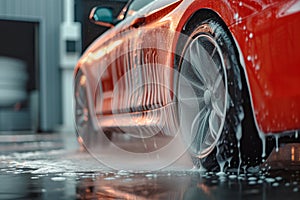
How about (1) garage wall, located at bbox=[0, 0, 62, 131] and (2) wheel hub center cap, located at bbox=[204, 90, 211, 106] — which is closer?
(2) wheel hub center cap, located at bbox=[204, 90, 211, 106]

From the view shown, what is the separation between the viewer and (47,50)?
14969 millimetres

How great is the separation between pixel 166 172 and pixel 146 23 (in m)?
1.09

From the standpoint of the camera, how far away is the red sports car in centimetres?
242

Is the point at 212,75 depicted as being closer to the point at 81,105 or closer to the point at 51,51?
the point at 81,105

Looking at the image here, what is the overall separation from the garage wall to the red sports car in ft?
34.7

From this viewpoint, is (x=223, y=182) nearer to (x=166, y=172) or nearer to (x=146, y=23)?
(x=166, y=172)

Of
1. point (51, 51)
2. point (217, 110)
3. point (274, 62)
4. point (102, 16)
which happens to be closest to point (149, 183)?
point (217, 110)

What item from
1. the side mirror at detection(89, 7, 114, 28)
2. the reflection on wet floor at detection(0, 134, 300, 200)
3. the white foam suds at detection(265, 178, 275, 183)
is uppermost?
the side mirror at detection(89, 7, 114, 28)

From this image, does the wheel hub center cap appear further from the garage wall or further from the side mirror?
the garage wall

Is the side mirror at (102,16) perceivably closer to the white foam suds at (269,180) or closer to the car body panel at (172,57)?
the car body panel at (172,57)

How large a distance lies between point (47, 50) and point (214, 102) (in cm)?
1252

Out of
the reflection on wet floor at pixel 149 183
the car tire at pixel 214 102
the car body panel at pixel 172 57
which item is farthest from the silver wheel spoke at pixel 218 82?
the reflection on wet floor at pixel 149 183

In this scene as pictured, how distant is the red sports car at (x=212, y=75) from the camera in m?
2.42

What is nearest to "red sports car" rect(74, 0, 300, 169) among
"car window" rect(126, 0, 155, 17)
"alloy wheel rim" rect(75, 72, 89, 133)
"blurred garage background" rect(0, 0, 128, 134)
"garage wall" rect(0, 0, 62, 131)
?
"car window" rect(126, 0, 155, 17)
